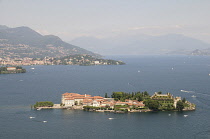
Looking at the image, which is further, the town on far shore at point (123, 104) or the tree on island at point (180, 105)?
the town on far shore at point (123, 104)

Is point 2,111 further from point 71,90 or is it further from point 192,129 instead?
→ point 192,129

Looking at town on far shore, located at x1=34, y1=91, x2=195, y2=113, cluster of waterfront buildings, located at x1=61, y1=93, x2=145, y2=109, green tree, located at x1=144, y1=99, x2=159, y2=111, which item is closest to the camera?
green tree, located at x1=144, y1=99, x2=159, y2=111

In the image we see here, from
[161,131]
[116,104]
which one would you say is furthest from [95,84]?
[161,131]

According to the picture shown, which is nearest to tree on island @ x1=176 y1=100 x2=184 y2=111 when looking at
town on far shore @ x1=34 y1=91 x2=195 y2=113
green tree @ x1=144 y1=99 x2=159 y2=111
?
town on far shore @ x1=34 y1=91 x2=195 y2=113

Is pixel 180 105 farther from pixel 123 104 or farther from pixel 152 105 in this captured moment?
pixel 123 104

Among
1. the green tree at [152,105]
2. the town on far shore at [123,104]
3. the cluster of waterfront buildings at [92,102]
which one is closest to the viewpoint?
the green tree at [152,105]

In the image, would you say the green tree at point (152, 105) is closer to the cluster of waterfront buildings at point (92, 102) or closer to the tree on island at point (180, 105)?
the cluster of waterfront buildings at point (92, 102)

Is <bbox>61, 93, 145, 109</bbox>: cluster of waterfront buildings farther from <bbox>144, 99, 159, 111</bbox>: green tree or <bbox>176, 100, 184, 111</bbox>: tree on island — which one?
<bbox>176, 100, 184, 111</bbox>: tree on island

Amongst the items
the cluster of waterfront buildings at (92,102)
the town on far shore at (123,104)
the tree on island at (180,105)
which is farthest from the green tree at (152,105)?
the tree on island at (180,105)

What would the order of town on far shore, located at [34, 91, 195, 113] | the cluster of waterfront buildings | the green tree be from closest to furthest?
the green tree < town on far shore, located at [34, 91, 195, 113] < the cluster of waterfront buildings

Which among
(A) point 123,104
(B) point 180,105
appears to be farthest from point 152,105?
(A) point 123,104
